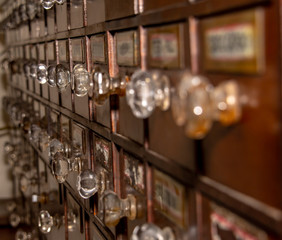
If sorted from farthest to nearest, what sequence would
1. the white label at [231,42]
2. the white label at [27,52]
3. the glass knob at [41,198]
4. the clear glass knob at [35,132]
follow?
1. the white label at [27,52]
2. the glass knob at [41,198]
3. the clear glass knob at [35,132]
4. the white label at [231,42]

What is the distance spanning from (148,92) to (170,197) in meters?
0.13

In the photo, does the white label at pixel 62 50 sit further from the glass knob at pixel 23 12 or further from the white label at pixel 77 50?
the glass knob at pixel 23 12

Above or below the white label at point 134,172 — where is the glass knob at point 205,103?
above

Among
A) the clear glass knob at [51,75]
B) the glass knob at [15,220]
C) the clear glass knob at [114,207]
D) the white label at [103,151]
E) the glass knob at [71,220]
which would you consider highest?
the clear glass knob at [51,75]

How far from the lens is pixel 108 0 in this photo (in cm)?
74

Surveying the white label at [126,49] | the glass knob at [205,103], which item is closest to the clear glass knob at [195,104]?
the glass knob at [205,103]

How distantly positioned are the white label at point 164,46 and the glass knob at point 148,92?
3 centimetres

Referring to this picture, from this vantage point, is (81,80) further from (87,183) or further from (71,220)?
(71,220)

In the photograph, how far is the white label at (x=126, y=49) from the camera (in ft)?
2.10

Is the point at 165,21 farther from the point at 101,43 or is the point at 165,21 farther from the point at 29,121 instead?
the point at 29,121

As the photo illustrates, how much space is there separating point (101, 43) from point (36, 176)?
98cm

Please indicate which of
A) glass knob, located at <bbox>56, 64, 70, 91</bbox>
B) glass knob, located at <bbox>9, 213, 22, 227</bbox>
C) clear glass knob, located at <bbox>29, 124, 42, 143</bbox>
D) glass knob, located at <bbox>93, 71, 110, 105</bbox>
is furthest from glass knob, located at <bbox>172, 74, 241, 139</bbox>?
glass knob, located at <bbox>9, 213, 22, 227</bbox>

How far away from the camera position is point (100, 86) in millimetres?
625

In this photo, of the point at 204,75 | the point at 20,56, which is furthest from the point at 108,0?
the point at 20,56
